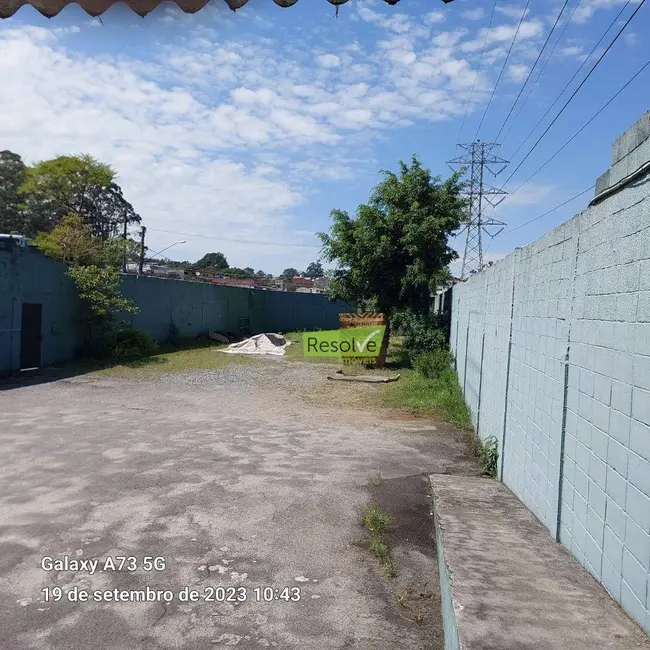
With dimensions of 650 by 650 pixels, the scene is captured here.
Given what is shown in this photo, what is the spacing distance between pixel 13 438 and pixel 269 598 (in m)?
5.49

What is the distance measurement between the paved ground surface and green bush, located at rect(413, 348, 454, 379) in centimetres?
410

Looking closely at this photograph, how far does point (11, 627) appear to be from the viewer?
3.33 m

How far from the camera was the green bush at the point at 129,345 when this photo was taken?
17.0 metres

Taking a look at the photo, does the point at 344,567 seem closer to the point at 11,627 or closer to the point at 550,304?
the point at 11,627

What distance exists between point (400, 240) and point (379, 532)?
1260 cm

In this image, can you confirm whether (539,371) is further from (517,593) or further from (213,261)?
(213,261)

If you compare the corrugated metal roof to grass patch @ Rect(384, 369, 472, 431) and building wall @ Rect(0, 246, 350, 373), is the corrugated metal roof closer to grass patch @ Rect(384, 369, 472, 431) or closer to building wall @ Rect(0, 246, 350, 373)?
grass patch @ Rect(384, 369, 472, 431)

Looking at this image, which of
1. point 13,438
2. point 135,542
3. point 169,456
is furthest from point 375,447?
point 13,438

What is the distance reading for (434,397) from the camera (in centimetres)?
1174

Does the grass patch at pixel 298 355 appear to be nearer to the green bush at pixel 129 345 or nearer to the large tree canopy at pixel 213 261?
the green bush at pixel 129 345

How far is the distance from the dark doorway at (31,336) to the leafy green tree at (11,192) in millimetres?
41264

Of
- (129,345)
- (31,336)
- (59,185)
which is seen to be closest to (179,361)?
(129,345)

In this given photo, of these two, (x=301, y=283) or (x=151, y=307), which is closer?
(x=151, y=307)

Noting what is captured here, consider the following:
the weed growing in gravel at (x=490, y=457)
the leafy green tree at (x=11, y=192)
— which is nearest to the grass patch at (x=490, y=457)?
the weed growing in gravel at (x=490, y=457)
